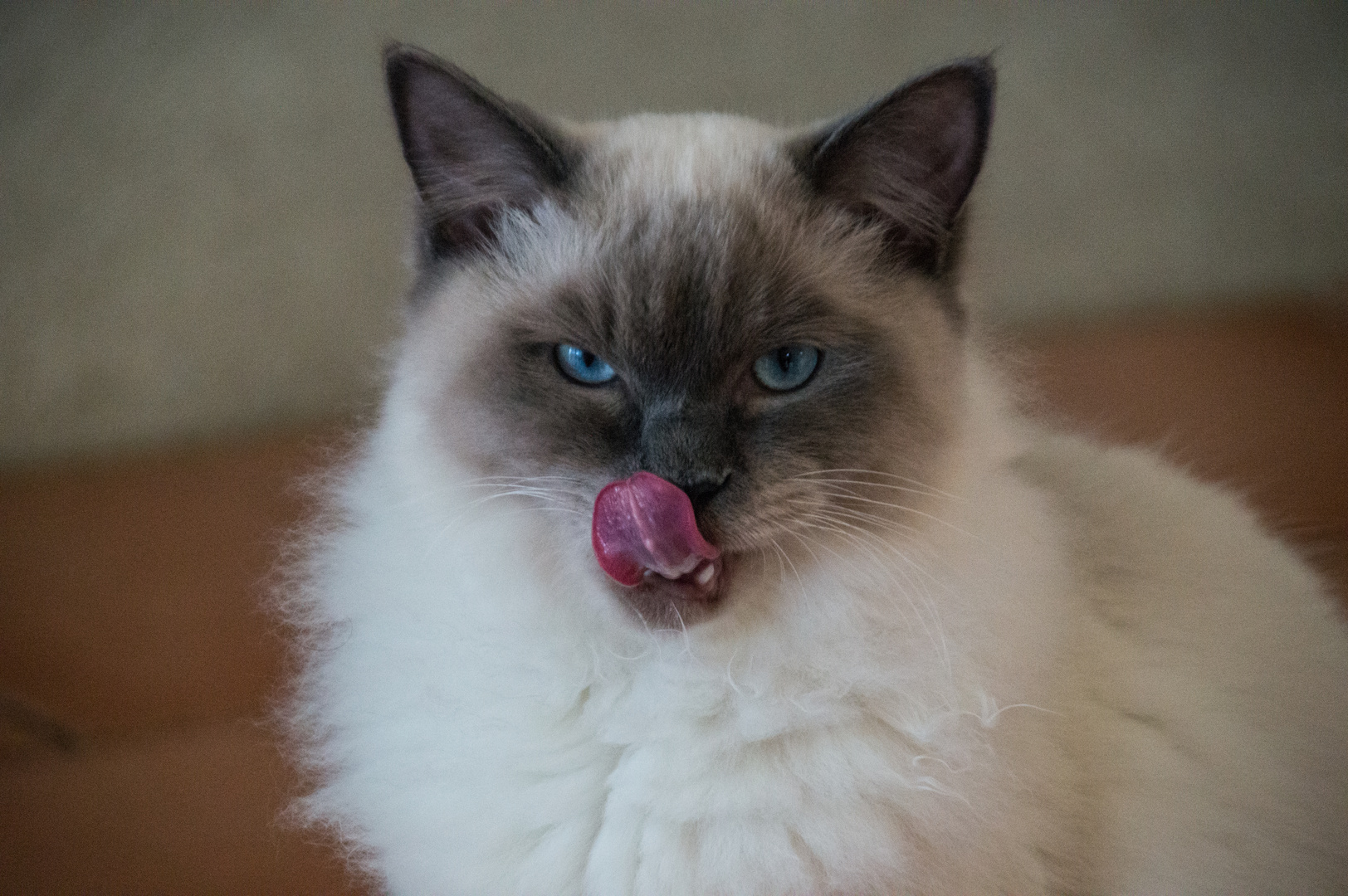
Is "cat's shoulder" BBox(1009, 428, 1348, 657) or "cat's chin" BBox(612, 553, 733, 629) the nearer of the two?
"cat's chin" BBox(612, 553, 733, 629)

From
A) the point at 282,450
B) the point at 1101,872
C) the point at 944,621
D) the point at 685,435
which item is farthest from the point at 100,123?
the point at 1101,872

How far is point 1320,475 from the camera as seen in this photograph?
2414mm

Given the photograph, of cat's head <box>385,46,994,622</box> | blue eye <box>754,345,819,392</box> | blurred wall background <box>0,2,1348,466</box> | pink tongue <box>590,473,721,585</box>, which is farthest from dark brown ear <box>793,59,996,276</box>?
blurred wall background <box>0,2,1348,466</box>

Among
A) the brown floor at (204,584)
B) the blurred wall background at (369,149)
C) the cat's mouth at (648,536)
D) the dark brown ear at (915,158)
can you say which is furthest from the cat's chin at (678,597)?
the blurred wall background at (369,149)

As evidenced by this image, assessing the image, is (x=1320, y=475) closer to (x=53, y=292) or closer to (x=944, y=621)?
(x=944, y=621)

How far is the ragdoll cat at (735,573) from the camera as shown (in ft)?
3.68

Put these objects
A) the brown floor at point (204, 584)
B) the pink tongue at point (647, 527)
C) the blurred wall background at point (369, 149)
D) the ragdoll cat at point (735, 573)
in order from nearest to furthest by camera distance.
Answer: the pink tongue at point (647, 527), the ragdoll cat at point (735, 573), the brown floor at point (204, 584), the blurred wall background at point (369, 149)

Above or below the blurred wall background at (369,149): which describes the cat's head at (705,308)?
below

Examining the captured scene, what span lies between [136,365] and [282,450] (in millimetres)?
465

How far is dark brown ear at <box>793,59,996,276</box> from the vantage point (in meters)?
1.15

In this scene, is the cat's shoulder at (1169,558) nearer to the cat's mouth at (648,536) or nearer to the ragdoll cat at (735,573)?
the ragdoll cat at (735,573)

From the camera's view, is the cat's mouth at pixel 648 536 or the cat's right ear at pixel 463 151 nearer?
the cat's mouth at pixel 648 536

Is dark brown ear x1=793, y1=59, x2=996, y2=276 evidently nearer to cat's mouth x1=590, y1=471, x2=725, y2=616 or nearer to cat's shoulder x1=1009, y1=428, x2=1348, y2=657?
cat's shoulder x1=1009, y1=428, x2=1348, y2=657

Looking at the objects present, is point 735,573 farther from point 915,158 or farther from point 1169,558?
point 1169,558
